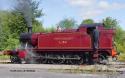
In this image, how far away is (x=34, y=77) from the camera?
59.1ft

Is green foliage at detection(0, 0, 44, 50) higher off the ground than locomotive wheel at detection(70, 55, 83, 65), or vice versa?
green foliage at detection(0, 0, 44, 50)

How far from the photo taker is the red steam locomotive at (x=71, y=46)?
1188 inches

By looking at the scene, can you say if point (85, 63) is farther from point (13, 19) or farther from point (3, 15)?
point (3, 15)

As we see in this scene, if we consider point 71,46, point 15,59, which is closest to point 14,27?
point 15,59

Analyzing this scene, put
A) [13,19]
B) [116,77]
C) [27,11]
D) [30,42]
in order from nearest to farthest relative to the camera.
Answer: [116,77], [30,42], [27,11], [13,19]

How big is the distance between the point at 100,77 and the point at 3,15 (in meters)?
47.2

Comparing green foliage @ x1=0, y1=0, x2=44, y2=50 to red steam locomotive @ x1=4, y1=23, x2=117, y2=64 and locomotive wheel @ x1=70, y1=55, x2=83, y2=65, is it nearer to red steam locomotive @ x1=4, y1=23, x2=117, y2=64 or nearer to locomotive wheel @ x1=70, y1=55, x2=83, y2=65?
red steam locomotive @ x1=4, y1=23, x2=117, y2=64

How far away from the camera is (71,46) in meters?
31.0

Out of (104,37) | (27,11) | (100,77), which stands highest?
(27,11)

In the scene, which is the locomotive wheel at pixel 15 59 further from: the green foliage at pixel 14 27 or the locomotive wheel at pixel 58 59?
the green foliage at pixel 14 27

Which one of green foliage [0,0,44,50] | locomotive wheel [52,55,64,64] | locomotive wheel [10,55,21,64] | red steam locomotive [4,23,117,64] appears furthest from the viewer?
green foliage [0,0,44,50]

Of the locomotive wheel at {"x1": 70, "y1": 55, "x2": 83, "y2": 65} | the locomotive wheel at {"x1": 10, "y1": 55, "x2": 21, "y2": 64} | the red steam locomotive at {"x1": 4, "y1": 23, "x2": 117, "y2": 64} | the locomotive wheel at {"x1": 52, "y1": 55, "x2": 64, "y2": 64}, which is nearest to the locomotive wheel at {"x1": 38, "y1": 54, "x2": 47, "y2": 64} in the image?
the red steam locomotive at {"x1": 4, "y1": 23, "x2": 117, "y2": 64}

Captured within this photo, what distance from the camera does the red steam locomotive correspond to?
30.2 metres

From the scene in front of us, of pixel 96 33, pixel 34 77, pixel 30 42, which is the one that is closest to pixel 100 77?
pixel 34 77
